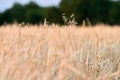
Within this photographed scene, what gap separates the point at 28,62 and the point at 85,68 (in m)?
0.42

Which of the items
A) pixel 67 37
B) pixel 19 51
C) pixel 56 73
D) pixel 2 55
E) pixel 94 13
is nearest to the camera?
pixel 56 73

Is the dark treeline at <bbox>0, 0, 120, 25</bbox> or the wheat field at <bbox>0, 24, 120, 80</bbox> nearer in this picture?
the wheat field at <bbox>0, 24, 120, 80</bbox>

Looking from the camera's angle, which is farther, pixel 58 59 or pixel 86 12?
pixel 86 12

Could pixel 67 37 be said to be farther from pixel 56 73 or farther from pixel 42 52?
pixel 56 73

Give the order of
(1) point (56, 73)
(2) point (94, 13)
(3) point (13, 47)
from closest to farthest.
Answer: (1) point (56, 73) < (3) point (13, 47) < (2) point (94, 13)

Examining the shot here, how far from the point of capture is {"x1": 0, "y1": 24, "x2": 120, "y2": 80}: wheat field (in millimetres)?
2475

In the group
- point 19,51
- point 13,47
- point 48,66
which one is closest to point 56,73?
point 48,66

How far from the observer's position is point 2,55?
290 centimetres

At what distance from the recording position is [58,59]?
9.45 ft

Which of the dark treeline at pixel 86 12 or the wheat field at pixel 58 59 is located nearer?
the wheat field at pixel 58 59

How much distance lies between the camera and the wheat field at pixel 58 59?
2475 millimetres

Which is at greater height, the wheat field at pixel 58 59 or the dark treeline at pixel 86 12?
the wheat field at pixel 58 59

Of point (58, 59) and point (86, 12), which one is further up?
point (58, 59)

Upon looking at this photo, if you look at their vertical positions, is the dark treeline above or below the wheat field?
below
